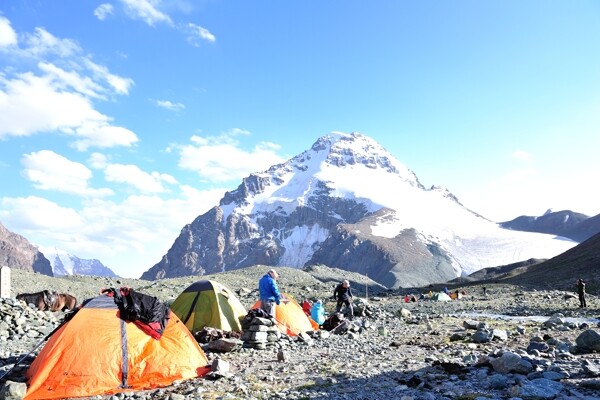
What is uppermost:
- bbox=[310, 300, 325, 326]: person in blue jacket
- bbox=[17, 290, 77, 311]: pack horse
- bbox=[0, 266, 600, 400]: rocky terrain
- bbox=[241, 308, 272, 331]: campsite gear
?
bbox=[17, 290, 77, 311]: pack horse

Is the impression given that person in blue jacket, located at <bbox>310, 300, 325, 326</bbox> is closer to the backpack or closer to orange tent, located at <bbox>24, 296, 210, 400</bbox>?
the backpack

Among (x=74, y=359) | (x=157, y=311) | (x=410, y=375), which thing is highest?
(x=157, y=311)

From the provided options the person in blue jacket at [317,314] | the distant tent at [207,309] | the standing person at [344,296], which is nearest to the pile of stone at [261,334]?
the distant tent at [207,309]

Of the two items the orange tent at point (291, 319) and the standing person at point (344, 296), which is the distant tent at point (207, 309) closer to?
the orange tent at point (291, 319)

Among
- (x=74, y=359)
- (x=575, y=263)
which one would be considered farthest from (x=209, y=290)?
(x=575, y=263)

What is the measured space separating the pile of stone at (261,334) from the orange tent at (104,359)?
3.26 metres

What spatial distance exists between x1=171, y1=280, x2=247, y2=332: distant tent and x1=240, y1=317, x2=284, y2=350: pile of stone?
1.30m

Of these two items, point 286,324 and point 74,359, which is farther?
point 286,324

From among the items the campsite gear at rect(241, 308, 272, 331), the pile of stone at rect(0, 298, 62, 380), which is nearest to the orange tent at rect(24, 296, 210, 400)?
the pile of stone at rect(0, 298, 62, 380)

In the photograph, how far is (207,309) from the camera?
53.3ft

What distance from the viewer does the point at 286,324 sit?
57.4 ft

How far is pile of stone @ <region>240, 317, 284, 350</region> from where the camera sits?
47.1 feet

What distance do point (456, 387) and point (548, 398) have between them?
5.68 feet

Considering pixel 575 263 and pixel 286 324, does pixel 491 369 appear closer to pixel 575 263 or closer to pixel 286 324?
pixel 286 324
